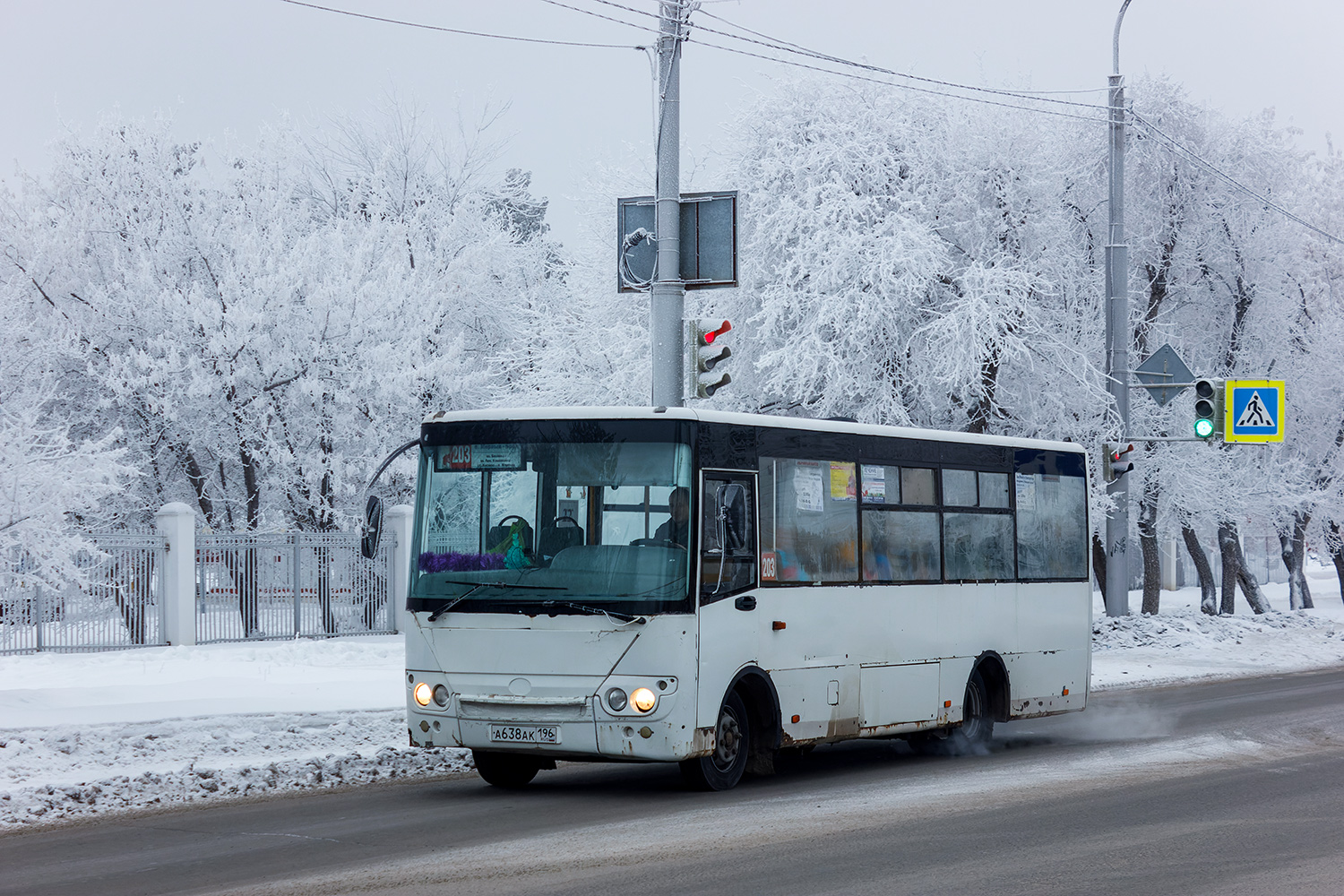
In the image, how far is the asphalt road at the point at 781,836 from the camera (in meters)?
8.41

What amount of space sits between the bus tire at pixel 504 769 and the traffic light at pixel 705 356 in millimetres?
5938

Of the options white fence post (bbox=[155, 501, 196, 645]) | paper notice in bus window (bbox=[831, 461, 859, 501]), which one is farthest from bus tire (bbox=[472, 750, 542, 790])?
white fence post (bbox=[155, 501, 196, 645])

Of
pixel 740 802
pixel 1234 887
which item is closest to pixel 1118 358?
pixel 740 802

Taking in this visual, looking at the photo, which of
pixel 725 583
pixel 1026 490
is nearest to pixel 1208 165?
pixel 1026 490

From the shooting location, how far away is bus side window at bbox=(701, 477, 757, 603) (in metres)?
11.6

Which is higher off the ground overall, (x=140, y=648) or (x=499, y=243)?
(x=499, y=243)

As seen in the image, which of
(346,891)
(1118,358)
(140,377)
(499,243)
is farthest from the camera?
(499,243)

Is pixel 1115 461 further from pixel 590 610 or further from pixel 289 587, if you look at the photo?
pixel 590 610

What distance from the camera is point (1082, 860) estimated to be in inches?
355

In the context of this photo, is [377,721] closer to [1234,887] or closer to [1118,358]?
[1234,887]

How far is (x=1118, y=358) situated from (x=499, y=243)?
15601 millimetres

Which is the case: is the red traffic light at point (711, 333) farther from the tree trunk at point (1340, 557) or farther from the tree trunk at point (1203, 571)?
the tree trunk at point (1340, 557)

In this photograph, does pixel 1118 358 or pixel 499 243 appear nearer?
pixel 1118 358

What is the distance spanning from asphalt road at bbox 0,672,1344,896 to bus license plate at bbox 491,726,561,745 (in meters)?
0.46
